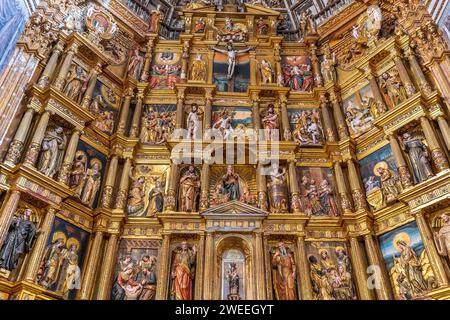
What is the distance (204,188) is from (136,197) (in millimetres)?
2058

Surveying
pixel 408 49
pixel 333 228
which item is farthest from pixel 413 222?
pixel 408 49

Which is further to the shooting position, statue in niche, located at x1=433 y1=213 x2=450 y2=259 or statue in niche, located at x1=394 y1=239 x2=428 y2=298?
statue in niche, located at x1=394 y1=239 x2=428 y2=298

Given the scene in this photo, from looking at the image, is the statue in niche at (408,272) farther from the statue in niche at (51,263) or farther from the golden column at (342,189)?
the statue in niche at (51,263)

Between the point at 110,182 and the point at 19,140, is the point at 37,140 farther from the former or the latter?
the point at 110,182

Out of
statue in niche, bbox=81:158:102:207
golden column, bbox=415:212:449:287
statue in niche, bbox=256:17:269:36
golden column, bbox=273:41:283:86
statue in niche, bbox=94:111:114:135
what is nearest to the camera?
golden column, bbox=415:212:449:287

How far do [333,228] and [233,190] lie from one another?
308 cm

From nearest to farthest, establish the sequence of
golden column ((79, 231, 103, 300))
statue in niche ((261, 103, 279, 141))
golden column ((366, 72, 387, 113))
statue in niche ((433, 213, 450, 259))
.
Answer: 1. statue in niche ((433, 213, 450, 259))
2. golden column ((79, 231, 103, 300))
3. golden column ((366, 72, 387, 113))
4. statue in niche ((261, 103, 279, 141))

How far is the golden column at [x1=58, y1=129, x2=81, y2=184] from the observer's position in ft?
32.1

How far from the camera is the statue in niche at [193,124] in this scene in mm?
12336

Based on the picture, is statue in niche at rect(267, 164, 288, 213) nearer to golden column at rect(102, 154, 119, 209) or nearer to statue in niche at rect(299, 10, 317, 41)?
golden column at rect(102, 154, 119, 209)

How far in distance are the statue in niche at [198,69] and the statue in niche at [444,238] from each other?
9.08 metres

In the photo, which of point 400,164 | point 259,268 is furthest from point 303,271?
point 400,164

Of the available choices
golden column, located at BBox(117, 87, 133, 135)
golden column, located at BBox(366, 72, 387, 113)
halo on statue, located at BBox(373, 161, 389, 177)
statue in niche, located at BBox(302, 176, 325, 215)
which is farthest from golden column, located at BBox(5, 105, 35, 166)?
golden column, located at BBox(366, 72, 387, 113)

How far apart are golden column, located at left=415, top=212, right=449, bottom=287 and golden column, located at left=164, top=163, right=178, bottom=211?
639 centimetres
